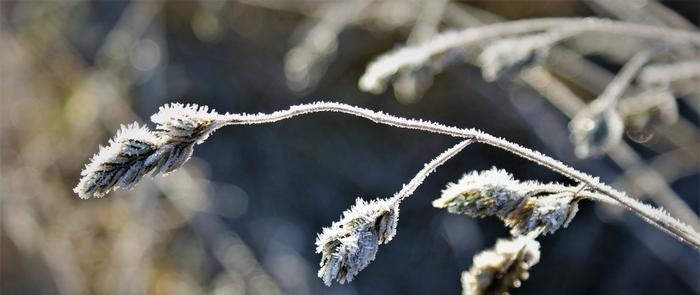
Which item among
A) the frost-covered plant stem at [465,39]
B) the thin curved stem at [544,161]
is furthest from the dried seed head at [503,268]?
the frost-covered plant stem at [465,39]

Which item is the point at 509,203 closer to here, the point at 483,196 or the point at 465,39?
the point at 483,196

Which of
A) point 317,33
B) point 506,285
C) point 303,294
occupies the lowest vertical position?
point 506,285

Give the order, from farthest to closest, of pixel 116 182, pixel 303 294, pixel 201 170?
1. pixel 201 170
2. pixel 303 294
3. pixel 116 182

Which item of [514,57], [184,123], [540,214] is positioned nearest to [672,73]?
[514,57]

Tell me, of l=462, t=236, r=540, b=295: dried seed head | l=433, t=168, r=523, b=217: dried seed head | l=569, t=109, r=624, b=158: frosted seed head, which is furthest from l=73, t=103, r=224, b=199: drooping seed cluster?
l=569, t=109, r=624, b=158: frosted seed head

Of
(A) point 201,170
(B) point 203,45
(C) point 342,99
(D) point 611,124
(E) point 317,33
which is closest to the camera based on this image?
(D) point 611,124

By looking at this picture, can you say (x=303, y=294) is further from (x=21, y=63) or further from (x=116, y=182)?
(x=116, y=182)

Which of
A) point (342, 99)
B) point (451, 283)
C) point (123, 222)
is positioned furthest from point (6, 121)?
point (451, 283)
